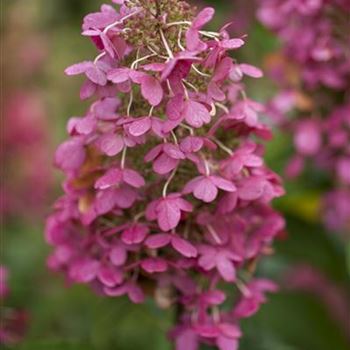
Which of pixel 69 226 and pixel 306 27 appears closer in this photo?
pixel 69 226

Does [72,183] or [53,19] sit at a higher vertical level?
[72,183]

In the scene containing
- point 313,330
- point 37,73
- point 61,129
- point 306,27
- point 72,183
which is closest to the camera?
point 72,183

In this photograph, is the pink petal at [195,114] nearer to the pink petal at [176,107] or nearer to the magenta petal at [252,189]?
the pink petal at [176,107]

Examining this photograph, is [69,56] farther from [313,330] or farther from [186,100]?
[186,100]

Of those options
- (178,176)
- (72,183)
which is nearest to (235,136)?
(178,176)

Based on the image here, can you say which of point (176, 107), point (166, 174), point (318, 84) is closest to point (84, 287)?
point (318, 84)

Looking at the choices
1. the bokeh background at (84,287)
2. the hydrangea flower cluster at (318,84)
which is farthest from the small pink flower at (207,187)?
the hydrangea flower cluster at (318,84)

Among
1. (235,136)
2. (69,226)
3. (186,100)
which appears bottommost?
(69,226)
